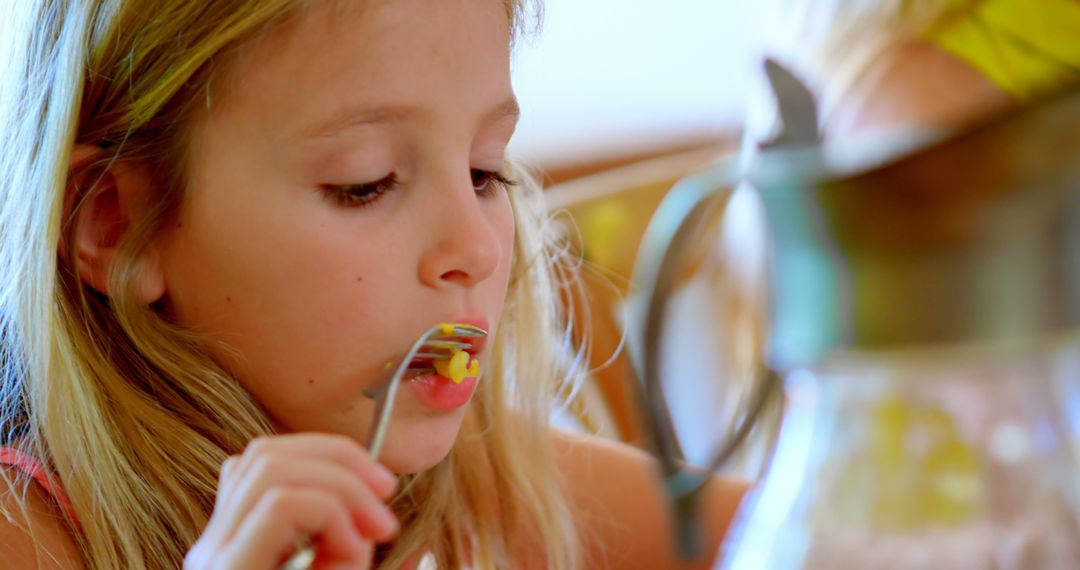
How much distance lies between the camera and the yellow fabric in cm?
46

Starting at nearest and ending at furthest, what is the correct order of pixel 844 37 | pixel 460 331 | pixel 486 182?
pixel 844 37
pixel 460 331
pixel 486 182

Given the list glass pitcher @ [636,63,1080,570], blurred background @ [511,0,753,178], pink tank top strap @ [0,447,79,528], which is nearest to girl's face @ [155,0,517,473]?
pink tank top strap @ [0,447,79,528]

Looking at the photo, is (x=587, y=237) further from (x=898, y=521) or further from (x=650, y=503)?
(x=898, y=521)

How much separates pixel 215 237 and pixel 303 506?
0.97ft

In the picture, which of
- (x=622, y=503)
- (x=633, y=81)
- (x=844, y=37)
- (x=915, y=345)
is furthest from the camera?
(x=633, y=81)

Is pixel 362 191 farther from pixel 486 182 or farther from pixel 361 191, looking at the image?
pixel 486 182

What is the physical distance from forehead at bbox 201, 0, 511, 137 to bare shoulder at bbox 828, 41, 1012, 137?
296mm

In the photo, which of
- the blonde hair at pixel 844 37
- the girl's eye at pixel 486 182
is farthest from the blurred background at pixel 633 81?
the blonde hair at pixel 844 37

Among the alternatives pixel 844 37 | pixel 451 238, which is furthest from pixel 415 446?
pixel 844 37

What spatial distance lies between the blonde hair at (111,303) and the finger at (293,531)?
277mm

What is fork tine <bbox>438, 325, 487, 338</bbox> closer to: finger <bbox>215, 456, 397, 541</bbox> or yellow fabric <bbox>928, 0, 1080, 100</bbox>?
finger <bbox>215, 456, 397, 541</bbox>

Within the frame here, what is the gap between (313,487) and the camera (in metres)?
0.51

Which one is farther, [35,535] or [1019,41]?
[35,535]

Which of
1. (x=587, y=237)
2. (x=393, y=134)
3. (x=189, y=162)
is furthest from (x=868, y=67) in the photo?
(x=587, y=237)
